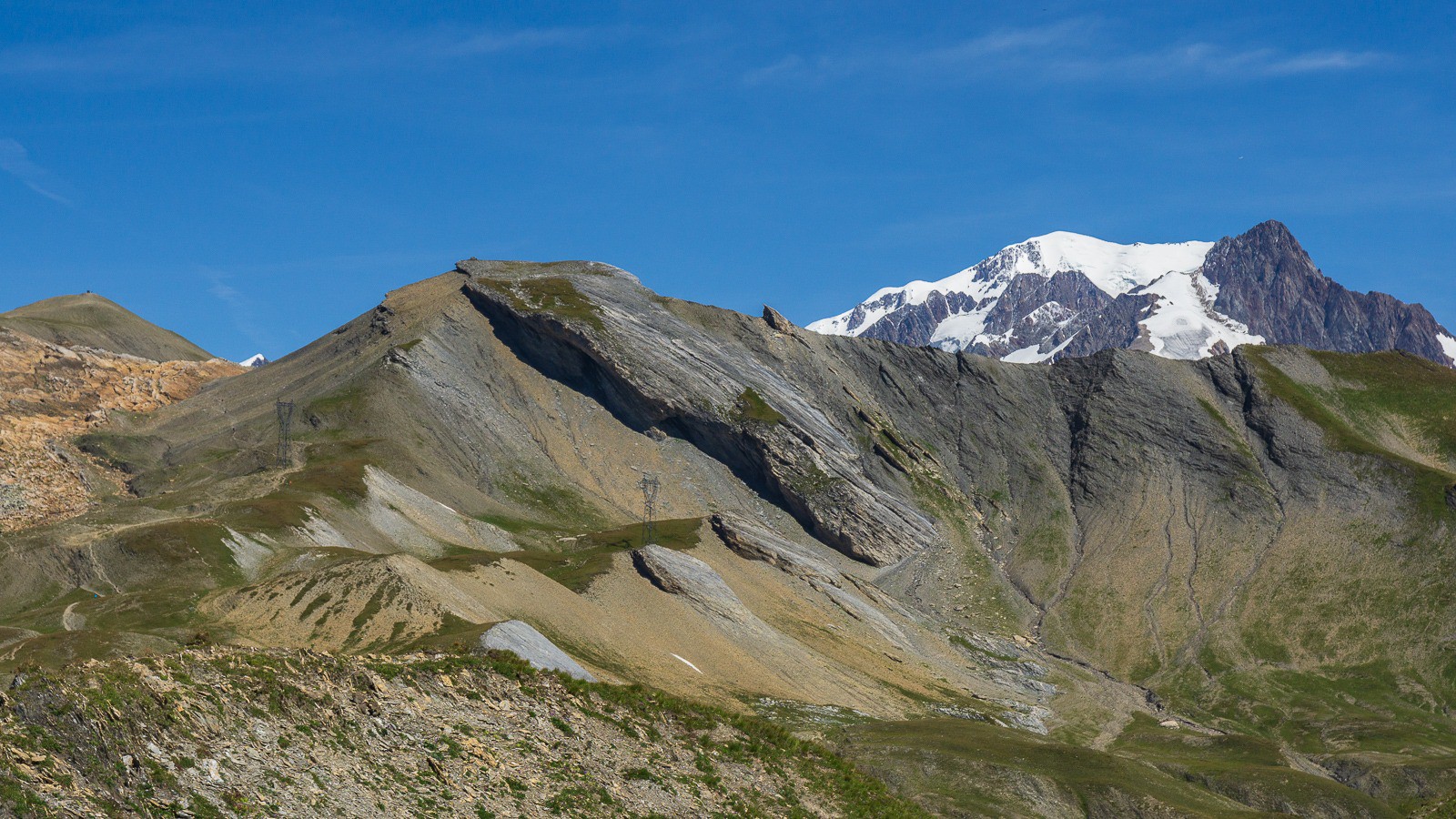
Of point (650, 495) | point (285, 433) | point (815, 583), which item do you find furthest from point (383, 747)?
point (650, 495)

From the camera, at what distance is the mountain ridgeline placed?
8869 centimetres

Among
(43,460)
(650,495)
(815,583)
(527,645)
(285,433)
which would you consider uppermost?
(650,495)

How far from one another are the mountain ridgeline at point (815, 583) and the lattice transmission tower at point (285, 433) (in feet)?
5.01

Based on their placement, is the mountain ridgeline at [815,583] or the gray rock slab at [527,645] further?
the mountain ridgeline at [815,583]

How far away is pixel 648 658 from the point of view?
321 feet

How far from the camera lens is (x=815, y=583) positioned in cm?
14738

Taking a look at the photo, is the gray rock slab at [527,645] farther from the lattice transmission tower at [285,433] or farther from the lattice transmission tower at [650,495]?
the lattice transmission tower at [650,495]

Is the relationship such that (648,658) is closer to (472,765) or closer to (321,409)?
(472,765)

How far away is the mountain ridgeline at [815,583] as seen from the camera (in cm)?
8869

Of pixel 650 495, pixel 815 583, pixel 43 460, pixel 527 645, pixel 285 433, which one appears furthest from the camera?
pixel 650 495

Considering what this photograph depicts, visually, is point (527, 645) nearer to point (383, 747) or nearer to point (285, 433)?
point (383, 747)

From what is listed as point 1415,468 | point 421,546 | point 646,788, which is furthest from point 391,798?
point 1415,468

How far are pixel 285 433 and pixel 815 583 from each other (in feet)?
219

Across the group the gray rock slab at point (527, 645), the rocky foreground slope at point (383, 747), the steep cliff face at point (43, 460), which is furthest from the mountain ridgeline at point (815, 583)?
the rocky foreground slope at point (383, 747)
